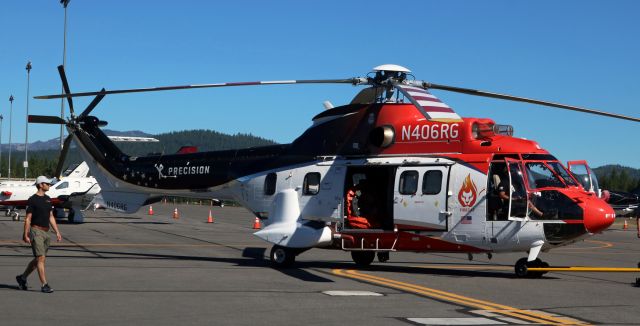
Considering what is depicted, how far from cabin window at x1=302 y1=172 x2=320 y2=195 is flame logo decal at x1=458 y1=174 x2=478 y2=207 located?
12.1ft

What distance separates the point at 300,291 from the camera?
47.1 feet

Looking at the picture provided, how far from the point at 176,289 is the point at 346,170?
633 cm

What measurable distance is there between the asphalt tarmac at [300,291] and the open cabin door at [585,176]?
6.61ft

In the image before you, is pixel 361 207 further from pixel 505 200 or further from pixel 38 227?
pixel 38 227

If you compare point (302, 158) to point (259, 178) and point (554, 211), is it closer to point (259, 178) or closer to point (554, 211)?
point (259, 178)

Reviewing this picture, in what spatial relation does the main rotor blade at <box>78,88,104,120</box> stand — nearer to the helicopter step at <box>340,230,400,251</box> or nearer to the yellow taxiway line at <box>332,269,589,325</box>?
the helicopter step at <box>340,230,400,251</box>

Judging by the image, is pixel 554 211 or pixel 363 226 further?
pixel 363 226

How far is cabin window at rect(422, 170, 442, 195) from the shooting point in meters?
18.0

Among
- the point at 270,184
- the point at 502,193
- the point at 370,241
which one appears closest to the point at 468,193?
the point at 502,193

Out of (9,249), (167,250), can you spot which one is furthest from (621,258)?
(9,249)

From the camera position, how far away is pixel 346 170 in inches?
754

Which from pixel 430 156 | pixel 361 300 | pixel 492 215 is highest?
pixel 430 156

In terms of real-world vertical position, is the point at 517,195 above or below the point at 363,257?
above

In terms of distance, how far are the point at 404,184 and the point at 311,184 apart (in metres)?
2.52
